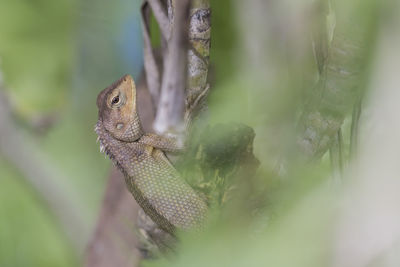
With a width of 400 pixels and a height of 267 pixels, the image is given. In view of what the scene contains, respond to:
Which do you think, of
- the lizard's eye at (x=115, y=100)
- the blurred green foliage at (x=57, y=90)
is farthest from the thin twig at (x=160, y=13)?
the blurred green foliage at (x=57, y=90)

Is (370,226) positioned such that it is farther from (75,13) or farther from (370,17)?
(75,13)

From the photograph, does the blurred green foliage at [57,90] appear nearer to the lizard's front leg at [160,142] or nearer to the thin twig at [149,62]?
the lizard's front leg at [160,142]

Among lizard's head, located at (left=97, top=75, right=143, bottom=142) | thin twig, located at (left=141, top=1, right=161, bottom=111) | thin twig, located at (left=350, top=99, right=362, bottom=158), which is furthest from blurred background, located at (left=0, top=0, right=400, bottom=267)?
lizard's head, located at (left=97, top=75, right=143, bottom=142)

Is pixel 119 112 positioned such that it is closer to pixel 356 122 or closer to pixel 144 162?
pixel 144 162

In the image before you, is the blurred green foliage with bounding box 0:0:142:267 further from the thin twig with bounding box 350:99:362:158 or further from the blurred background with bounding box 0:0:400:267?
the thin twig with bounding box 350:99:362:158

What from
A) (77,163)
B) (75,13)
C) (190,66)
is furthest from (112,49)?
(190,66)

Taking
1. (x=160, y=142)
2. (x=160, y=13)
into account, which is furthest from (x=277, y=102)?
(x=160, y=142)
